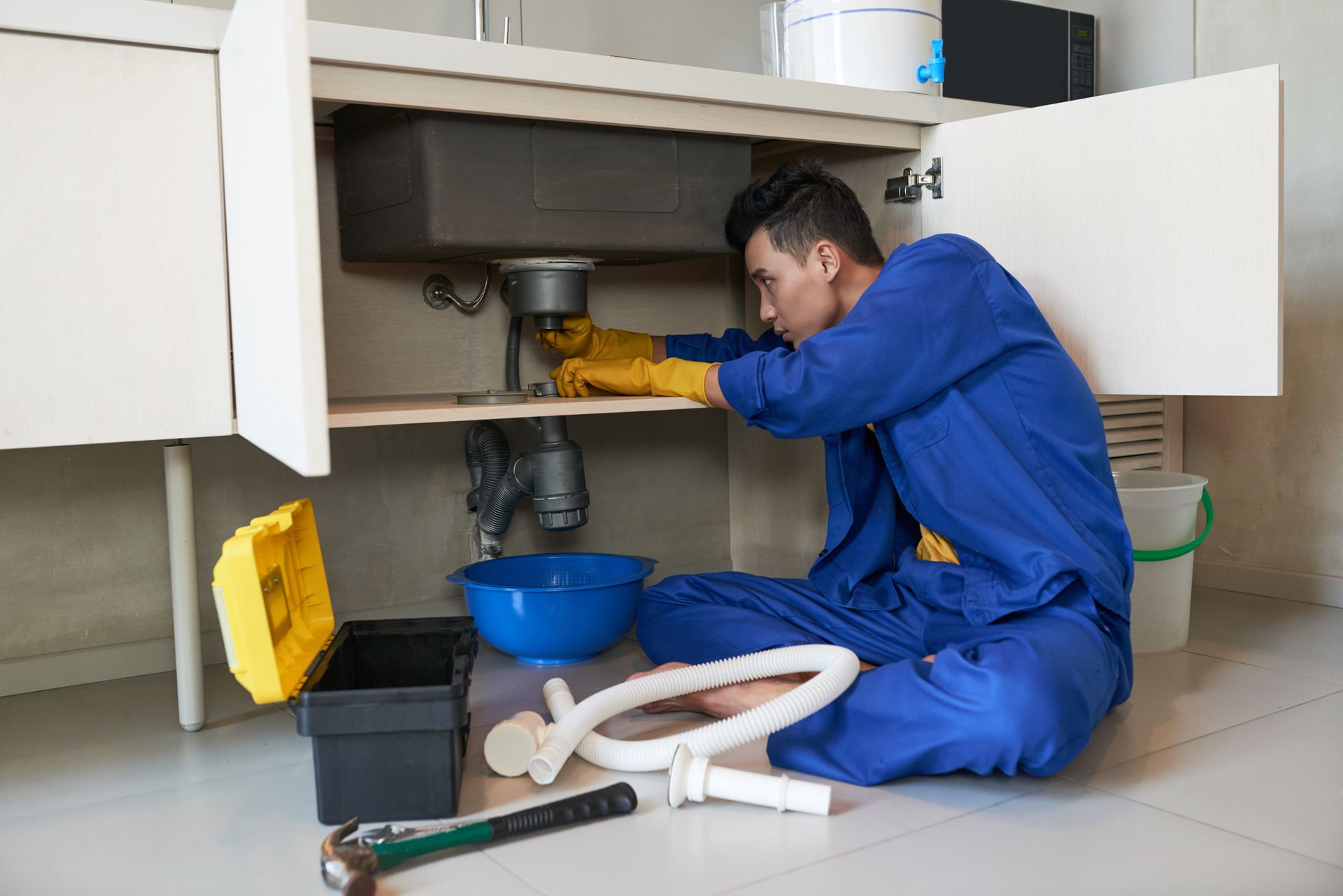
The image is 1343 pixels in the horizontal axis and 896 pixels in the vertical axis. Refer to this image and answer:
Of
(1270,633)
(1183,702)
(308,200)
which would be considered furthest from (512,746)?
(1270,633)

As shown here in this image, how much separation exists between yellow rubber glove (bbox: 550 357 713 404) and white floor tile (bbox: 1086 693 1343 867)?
70 centimetres

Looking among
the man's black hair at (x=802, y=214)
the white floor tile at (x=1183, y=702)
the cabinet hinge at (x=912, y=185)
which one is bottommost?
the white floor tile at (x=1183, y=702)

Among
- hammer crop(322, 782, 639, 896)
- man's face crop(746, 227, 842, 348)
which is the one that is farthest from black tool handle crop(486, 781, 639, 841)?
man's face crop(746, 227, 842, 348)

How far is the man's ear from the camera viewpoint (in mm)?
1582

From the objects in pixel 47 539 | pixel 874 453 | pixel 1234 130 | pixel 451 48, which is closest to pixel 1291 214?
pixel 1234 130

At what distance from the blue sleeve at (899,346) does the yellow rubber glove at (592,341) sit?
18.5 inches

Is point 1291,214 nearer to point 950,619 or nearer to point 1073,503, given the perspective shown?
point 1073,503

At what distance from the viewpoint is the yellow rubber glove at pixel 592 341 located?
5.90 ft

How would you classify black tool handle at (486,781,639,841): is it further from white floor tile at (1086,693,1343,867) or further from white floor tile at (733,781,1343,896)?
white floor tile at (1086,693,1343,867)

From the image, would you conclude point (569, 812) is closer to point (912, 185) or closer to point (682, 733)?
point (682, 733)

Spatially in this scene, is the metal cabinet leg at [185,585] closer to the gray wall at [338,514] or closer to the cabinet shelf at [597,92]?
the gray wall at [338,514]

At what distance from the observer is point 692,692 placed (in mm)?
1331

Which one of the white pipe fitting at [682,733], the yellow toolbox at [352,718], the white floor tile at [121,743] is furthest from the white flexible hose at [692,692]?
the white floor tile at [121,743]

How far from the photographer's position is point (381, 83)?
128 cm
